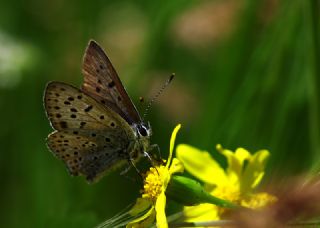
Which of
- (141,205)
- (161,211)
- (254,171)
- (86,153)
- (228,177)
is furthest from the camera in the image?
(86,153)

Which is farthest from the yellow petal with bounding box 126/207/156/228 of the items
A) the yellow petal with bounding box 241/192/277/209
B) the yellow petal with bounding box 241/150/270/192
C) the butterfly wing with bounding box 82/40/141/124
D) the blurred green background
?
the butterfly wing with bounding box 82/40/141/124

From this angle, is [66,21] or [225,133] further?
[66,21]

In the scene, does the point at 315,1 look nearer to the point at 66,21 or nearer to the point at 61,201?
the point at 61,201

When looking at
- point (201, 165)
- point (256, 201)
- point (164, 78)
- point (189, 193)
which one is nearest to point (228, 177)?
point (201, 165)

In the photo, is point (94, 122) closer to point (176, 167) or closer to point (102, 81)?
point (102, 81)

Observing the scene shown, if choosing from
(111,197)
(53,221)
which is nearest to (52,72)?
(111,197)

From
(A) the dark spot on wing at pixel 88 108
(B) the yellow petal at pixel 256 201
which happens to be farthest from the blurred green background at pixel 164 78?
(A) the dark spot on wing at pixel 88 108

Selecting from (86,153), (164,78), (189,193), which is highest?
(164,78)
